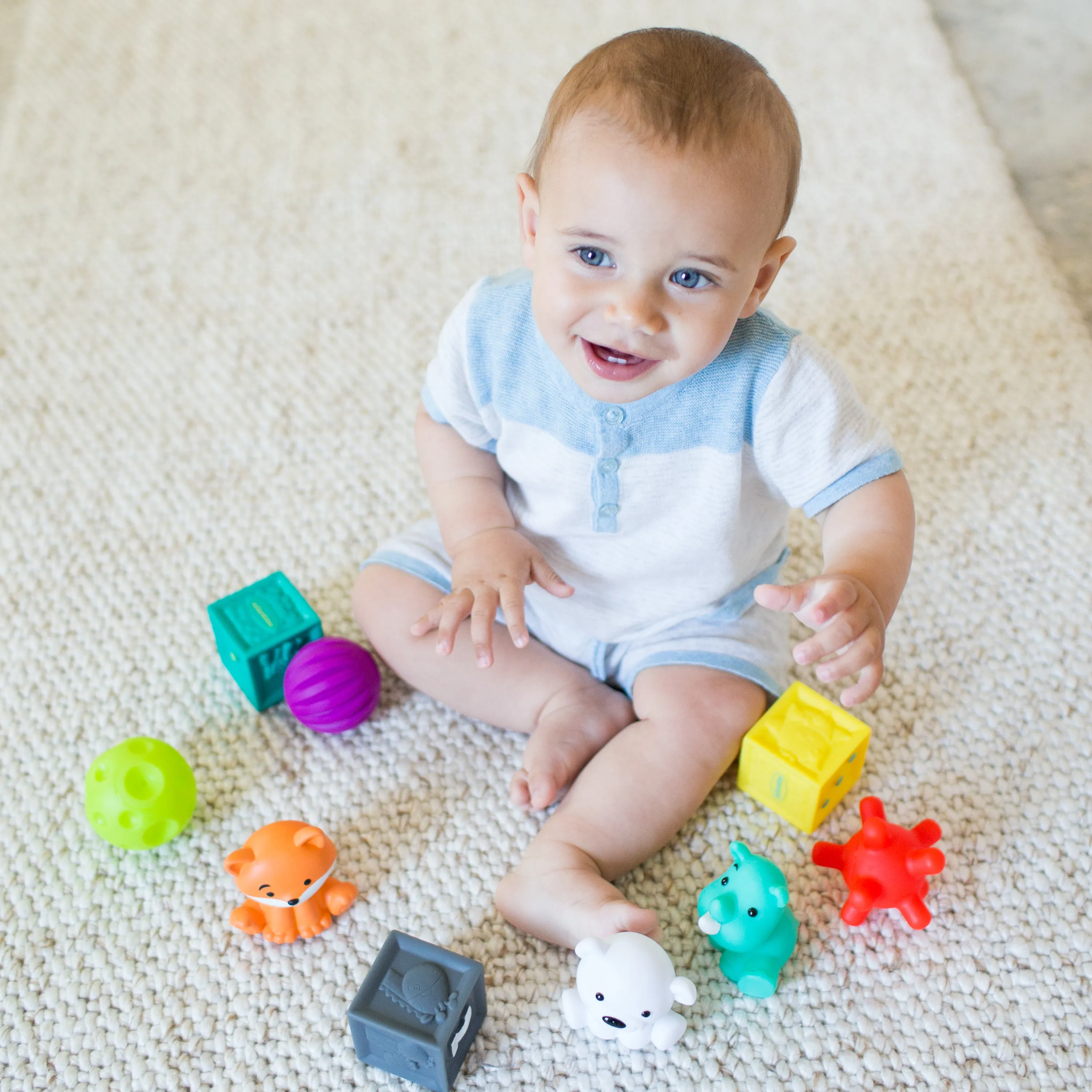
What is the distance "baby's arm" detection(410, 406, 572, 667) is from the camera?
2.53 feet

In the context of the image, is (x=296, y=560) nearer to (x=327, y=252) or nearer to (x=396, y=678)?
(x=396, y=678)

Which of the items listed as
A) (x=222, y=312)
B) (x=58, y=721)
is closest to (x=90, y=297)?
(x=222, y=312)

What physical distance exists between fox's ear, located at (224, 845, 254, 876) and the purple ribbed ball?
0.41 ft

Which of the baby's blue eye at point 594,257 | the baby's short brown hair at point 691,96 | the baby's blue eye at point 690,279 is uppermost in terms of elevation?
the baby's short brown hair at point 691,96

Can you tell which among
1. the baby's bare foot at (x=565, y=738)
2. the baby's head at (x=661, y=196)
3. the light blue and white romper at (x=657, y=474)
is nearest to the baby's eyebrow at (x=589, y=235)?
the baby's head at (x=661, y=196)

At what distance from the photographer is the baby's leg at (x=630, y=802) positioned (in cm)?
73

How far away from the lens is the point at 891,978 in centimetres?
73

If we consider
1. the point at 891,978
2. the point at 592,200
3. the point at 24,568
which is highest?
the point at 592,200

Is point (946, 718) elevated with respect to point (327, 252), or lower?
lower

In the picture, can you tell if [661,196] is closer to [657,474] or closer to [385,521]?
[657,474]

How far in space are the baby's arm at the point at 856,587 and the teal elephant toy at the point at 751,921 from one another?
0.12 m

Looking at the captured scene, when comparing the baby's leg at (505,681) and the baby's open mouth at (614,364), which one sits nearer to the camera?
the baby's open mouth at (614,364)

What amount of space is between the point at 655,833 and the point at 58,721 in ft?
1.53

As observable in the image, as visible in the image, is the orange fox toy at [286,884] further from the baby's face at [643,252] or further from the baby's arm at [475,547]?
the baby's face at [643,252]
